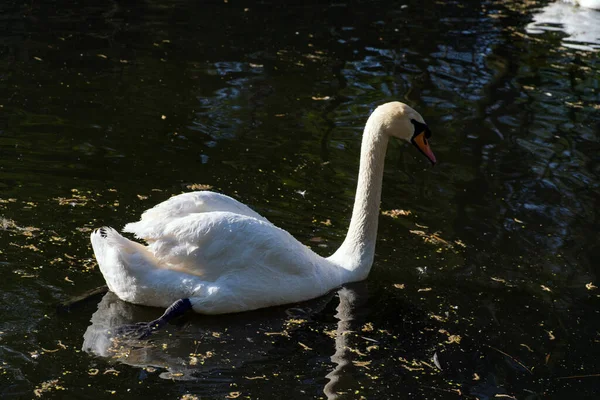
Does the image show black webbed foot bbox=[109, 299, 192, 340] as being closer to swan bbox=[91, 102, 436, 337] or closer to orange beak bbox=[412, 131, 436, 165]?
swan bbox=[91, 102, 436, 337]

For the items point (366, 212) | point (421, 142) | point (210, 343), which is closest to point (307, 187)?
point (366, 212)

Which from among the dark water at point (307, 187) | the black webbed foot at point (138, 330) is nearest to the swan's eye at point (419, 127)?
the dark water at point (307, 187)

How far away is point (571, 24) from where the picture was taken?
1872 centimetres

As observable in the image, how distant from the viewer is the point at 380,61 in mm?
14430

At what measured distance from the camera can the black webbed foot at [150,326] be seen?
6.07 meters

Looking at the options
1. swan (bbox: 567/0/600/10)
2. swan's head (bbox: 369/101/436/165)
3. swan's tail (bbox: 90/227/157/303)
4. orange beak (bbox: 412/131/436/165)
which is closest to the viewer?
swan's tail (bbox: 90/227/157/303)

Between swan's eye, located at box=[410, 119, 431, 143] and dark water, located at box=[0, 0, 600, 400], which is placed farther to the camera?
swan's eye, located at box=[410, 119, 431, 143]

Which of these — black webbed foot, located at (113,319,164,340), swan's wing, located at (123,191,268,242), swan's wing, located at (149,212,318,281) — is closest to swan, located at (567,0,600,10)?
swan's wing, located at (123,191,268,242)

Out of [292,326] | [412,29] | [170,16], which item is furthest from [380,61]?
[292,326]

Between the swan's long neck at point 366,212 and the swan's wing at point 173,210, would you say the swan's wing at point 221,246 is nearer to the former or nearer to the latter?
the swan's wing at point 173,210

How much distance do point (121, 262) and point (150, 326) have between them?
0.50 meters

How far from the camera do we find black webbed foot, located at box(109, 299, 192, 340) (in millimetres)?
6074

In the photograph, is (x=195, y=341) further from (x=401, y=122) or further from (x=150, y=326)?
(x=401, y=122)

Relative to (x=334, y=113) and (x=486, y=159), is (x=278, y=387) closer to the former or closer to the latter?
(x=486, y=159)
